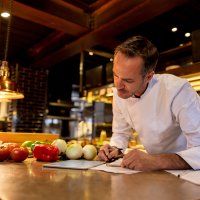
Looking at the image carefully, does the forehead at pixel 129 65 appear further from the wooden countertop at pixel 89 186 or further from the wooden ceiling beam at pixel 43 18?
the wooden ceiling beam at pixel 43 18

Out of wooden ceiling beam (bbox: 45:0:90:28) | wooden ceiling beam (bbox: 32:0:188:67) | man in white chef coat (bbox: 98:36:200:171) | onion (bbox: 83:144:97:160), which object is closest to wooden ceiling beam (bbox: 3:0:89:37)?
Answer: wooden ceiling beam (bbox: 45:0:90:28)

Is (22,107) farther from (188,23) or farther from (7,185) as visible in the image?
(7,185)

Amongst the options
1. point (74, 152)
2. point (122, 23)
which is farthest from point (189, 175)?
point (122, 23)

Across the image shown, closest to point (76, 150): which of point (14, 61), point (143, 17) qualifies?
point (143, 17)

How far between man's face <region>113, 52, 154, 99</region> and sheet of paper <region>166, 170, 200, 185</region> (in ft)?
1.43

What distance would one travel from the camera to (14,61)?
19.7ft

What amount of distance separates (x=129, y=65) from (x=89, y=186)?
0.65 metres

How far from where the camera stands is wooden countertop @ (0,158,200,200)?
75 cm

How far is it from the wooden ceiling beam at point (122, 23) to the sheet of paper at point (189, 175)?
85.5 inches

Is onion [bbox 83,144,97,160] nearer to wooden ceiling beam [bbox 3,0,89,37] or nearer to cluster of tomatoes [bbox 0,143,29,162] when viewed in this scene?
cluster of tomatoes [bbox 0,143,29,162]

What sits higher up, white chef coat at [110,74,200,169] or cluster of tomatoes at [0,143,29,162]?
white chef coat at [110,74,200,169]

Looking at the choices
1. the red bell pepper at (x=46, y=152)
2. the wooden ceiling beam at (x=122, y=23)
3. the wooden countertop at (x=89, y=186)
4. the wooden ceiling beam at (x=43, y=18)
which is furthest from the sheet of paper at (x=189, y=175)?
the wooden ceiling beam at (x=43, y=18)

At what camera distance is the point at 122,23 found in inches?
137

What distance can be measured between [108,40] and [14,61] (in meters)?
2.61
